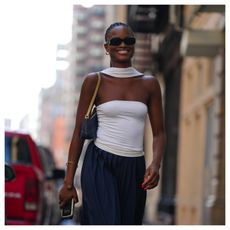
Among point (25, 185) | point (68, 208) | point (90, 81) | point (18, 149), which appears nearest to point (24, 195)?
point (25, 185)

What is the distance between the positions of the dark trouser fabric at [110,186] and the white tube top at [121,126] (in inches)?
1.8

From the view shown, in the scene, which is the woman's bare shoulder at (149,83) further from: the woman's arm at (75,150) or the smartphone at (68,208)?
the smartphone at (68,208)

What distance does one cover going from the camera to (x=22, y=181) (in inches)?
393

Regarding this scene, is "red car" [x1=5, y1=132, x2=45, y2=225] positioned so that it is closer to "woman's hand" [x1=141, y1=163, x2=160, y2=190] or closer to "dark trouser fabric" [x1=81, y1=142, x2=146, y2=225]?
"dark trouser fabric" [x1=81, y1=142, x2=146, y2=225]

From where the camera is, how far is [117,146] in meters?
4.43

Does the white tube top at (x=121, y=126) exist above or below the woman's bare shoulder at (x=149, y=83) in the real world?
below

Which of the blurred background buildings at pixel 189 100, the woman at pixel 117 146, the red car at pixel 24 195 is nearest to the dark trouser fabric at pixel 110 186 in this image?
the woman at pixel 117 146

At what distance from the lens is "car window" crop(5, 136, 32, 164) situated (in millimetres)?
10789

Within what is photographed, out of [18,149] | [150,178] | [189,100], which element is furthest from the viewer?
[189,100]

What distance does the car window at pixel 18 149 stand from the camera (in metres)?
10.8

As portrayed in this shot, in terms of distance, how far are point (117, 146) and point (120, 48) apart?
546mm

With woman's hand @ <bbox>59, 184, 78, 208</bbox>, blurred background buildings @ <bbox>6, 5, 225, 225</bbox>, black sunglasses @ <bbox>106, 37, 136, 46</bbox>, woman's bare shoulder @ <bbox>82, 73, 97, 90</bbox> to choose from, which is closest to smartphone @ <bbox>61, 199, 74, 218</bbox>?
woman's hand @ <bbox>59, 184, 78, 208</bbox>

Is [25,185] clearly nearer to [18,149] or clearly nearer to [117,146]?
[18,149]

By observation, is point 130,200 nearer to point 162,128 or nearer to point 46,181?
point 162,128
